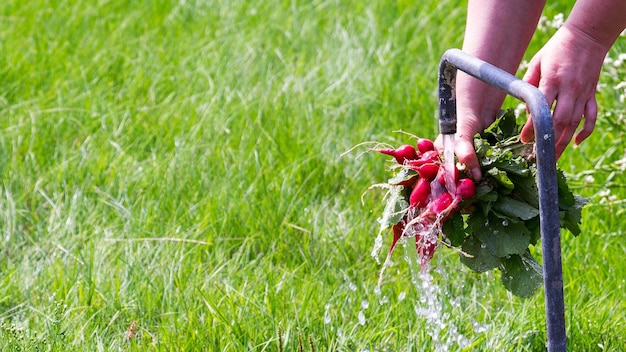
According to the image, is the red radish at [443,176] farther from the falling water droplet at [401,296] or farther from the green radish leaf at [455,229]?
the falling water droplet at [401,296]

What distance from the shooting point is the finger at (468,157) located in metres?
1.79

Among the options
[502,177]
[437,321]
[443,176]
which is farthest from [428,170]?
[437,321]

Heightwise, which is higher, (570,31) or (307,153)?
(570,31)

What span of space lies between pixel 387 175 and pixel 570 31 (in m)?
1.45

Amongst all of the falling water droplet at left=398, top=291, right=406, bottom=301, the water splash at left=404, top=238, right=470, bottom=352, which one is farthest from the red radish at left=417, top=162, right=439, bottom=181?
the falling water droplet at left=398, top=291, right=406, bottom=301

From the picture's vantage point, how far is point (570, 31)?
1742 millimetres

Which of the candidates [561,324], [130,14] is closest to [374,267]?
[561,324]

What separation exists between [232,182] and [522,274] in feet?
4.47

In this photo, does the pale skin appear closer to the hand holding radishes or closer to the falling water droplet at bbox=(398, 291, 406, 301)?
the hand holding radishes

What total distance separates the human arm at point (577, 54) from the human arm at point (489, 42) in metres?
0.20

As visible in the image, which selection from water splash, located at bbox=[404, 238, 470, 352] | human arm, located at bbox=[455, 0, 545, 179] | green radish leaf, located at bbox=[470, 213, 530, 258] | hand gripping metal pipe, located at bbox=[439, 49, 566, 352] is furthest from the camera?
water splash, located at bbox=[404, 238, 470, 352]

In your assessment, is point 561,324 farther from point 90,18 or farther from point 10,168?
point 90,18

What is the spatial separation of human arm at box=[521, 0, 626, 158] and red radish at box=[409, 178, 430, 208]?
271 millimetres

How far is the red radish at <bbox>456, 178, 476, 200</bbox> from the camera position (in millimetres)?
1781
